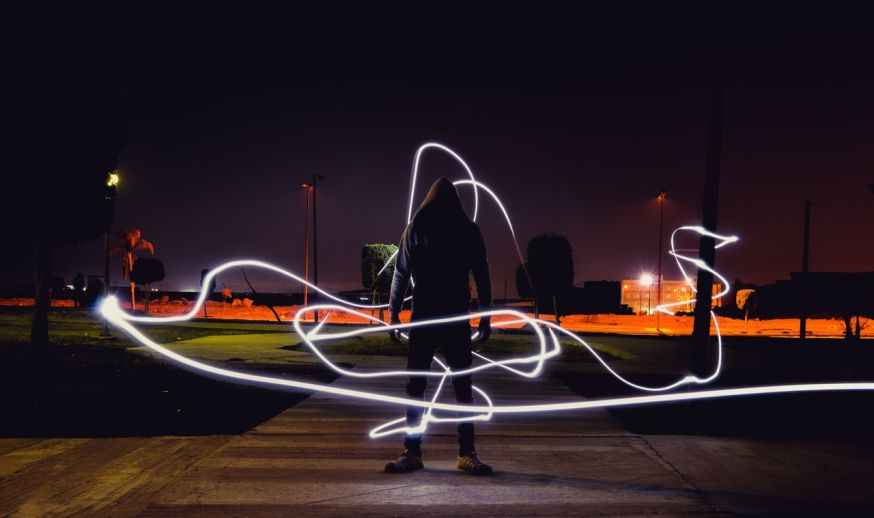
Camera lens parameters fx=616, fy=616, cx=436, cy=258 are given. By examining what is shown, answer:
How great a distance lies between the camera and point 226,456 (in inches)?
217

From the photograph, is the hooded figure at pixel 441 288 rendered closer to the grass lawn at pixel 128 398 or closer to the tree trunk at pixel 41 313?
the grass lawn at pixel 128 398

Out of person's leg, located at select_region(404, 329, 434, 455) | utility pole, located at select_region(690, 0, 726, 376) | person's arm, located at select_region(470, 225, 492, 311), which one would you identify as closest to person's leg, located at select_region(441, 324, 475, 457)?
person's leg, located at select_region(404, 329, 434, 455)

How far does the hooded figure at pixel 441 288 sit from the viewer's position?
5.22 metres

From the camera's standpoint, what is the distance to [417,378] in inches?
209

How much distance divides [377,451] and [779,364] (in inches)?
547

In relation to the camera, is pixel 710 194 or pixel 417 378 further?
pixel 710 194

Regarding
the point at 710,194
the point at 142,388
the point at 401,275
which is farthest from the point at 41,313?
the point at 710,194

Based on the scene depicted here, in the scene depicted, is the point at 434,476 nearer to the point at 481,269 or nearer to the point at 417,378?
the point at 417,378

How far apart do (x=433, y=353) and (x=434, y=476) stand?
0.99m

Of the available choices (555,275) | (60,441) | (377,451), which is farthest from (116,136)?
(555,275)

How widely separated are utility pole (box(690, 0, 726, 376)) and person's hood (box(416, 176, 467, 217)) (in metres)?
3.92

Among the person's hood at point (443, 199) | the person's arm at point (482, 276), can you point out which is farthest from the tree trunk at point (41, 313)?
the person's arm at point (482, 276)

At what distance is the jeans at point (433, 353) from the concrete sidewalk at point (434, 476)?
11.1 inches

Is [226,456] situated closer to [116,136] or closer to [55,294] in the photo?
[116,136]
